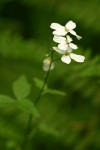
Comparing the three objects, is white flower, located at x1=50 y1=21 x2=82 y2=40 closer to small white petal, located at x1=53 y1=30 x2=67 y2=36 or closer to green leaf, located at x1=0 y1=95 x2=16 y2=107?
small white petal, located at x1=53 y1=30 x2=67 y2=36

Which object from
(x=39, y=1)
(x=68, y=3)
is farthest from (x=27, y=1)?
(x=68, y=3)

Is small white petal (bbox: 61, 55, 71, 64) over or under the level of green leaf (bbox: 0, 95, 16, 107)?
over

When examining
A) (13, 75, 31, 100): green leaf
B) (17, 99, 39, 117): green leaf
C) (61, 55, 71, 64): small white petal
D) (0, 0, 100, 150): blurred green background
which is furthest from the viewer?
(0, 0, 100, 150): blurred green background

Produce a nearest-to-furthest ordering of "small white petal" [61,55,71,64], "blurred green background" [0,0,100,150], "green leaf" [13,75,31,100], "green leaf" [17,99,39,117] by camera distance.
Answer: "small white petal" [61,55,71,64]
"green leaf" [17,99,39,117]
"green leaf" [13,75,31,100]
"blurred green background" [0,0,100,150]

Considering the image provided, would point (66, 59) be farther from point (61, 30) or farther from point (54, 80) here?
point (54, 80)

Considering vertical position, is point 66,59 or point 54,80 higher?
point 66,59

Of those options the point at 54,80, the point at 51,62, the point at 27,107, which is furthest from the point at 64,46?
the point at 54,80

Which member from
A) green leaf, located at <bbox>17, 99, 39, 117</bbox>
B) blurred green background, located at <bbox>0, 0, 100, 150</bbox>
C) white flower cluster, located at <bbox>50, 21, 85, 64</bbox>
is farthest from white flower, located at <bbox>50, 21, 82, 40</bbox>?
blurred green background, located at <bbox>0, 0, 100, 150</bbox>

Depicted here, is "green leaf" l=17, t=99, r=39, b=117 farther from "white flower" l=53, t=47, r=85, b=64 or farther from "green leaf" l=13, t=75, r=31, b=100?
"white flower" l=53, t=47, r=85, b=64

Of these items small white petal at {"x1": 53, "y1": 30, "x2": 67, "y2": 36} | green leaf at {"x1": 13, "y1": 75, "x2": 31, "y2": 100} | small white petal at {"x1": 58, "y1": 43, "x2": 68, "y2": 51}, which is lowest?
green leaf at {"x1": 13, "y1": 75, "x2": 31, "y2": 100}

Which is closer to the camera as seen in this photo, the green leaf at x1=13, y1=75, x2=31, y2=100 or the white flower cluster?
the white flower cluster
